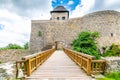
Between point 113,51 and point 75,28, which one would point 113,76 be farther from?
point 75,28

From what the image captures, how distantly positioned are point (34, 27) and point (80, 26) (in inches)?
308

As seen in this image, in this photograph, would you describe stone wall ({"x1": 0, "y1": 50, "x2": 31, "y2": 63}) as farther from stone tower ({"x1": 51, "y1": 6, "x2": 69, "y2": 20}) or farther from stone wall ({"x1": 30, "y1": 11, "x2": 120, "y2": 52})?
stone tower ({"x1": 51, "y1": 6, "x2": 69, "y2": 20})

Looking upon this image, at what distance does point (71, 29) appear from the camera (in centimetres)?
2898

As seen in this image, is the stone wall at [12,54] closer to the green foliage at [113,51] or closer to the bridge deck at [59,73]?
the green foliage at [113,51]

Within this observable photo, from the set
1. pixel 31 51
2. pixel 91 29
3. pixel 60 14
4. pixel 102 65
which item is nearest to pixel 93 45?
pixel 91 29

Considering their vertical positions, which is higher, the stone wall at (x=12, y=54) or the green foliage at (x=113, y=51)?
the green foliage at (x=113, y=51)

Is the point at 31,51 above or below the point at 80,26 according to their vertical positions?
below

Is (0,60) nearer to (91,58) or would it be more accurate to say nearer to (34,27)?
(34,27)

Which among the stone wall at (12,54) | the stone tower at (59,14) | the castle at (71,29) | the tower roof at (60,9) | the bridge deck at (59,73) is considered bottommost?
the stone wall at (12,54)

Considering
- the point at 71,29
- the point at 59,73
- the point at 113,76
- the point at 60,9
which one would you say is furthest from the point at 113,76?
the point at 60,9

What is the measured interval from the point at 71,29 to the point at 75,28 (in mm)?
680

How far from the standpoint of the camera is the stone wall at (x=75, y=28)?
26516 millimetres

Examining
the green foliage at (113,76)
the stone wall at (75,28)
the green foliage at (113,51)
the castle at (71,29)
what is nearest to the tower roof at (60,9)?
the castle at (71,29)

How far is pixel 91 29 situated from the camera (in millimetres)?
27250
